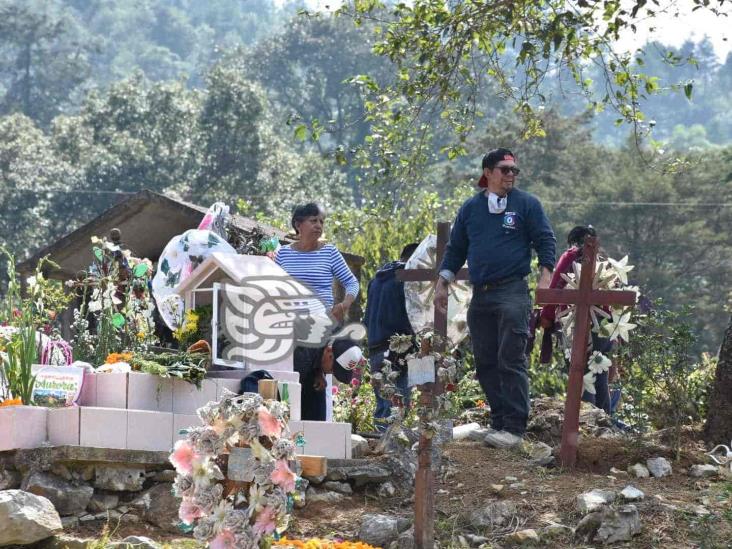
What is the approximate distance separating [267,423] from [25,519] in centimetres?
133

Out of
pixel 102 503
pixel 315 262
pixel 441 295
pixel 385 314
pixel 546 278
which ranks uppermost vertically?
pixel 315 262

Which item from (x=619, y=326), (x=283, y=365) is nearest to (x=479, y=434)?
(x=619, y=326)

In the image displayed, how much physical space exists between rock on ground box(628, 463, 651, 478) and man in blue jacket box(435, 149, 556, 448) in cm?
81

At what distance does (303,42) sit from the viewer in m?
78.1

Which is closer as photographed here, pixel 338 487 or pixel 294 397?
pixel 338 487

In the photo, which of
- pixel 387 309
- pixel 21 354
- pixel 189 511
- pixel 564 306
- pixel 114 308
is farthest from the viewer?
pixel 114 308

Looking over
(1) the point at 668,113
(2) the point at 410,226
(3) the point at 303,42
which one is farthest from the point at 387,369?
(1) the point at 668,113

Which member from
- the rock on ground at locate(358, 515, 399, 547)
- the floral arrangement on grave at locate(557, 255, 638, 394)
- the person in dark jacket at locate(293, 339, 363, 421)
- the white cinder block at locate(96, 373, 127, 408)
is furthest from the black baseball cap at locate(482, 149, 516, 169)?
the white cinder block at locate(96, 373, 127, 408)

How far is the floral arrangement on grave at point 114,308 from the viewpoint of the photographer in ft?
34.7

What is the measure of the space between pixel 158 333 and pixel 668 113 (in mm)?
117464

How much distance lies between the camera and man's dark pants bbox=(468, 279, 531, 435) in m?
9.03

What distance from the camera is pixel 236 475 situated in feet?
20.1

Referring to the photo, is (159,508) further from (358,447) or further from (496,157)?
(496,157)

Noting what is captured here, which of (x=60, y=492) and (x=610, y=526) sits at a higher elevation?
(x=60, y=492)
